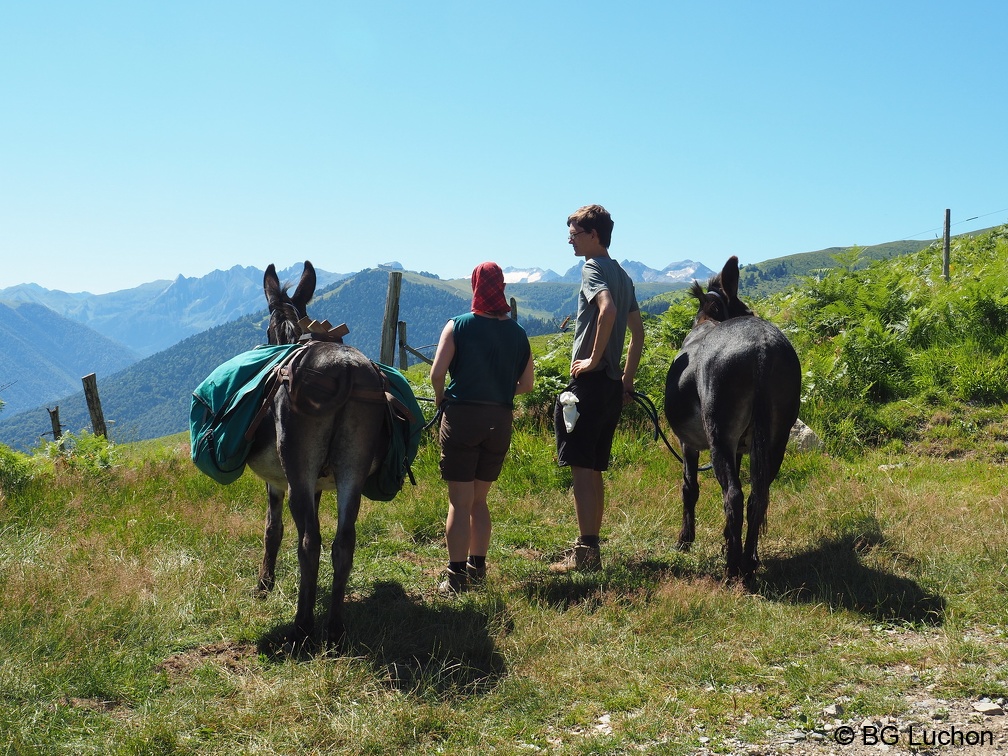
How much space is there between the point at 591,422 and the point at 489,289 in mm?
1292

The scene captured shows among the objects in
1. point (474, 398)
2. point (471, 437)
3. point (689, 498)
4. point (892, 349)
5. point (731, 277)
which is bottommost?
point (689, 498)

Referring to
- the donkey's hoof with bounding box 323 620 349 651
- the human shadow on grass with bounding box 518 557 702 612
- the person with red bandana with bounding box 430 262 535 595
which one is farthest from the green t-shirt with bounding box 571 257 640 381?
the donkey's hoof with bounding box 323 620 349 651

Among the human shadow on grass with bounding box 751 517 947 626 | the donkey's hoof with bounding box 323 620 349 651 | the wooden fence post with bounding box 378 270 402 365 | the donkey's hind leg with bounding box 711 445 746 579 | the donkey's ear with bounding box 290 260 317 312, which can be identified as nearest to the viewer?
the donkey's hoof with bounding box 323 620 349 651

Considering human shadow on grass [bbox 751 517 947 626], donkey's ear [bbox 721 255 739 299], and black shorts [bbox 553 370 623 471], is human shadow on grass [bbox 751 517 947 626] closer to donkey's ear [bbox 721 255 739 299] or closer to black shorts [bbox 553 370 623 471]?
black shorts [bbox 553 370 623 471]

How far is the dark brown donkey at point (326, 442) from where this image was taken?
14.0 feet

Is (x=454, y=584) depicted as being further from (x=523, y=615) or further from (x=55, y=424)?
(x=55, y=424)

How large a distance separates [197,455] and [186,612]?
984mm

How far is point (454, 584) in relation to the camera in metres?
5.23

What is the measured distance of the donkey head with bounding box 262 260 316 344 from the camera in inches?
206

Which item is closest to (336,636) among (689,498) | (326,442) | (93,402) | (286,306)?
(326,442)

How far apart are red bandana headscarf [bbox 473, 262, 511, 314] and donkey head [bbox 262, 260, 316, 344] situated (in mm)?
1148

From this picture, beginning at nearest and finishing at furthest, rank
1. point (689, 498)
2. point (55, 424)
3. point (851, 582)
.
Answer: point (851, 582)
point (689, 498)
point (55, 424)

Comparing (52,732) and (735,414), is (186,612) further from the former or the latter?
(735,414)

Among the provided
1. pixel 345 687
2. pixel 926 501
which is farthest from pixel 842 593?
pixel 345 687
